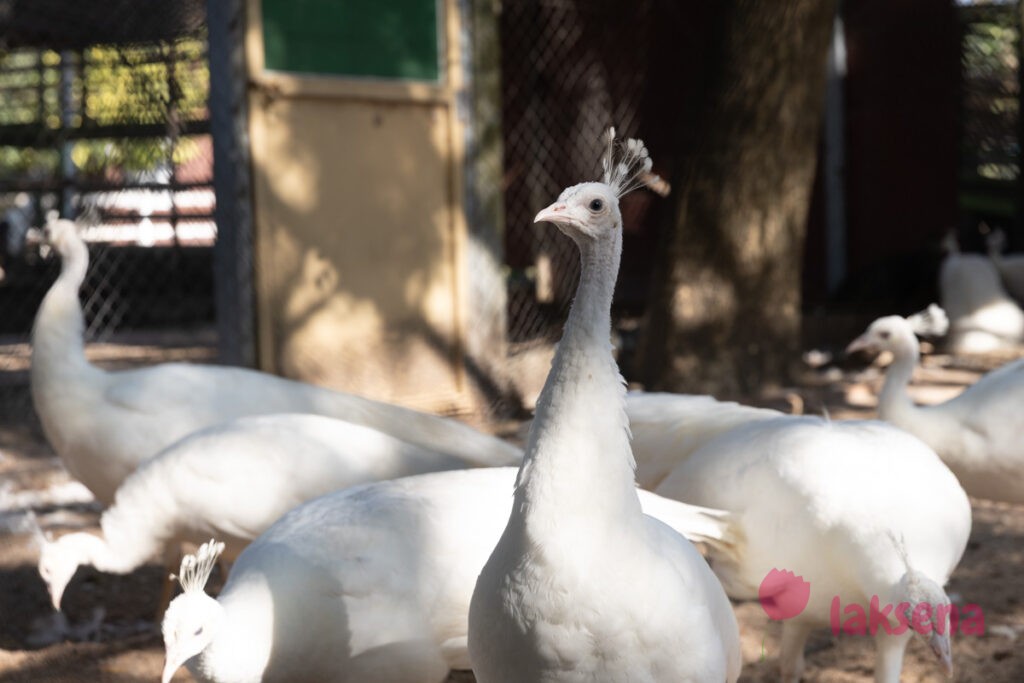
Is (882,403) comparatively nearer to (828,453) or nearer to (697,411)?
(697,411)

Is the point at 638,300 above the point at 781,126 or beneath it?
beneath

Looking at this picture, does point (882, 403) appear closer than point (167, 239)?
Yes

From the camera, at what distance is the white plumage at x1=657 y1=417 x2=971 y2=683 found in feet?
10.3

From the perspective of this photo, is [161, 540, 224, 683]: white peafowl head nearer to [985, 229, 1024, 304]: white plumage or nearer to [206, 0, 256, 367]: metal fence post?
[206, 0, 256, 367]: metal fence post

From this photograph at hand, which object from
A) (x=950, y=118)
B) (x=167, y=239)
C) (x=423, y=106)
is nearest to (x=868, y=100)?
(x=950, y=118)

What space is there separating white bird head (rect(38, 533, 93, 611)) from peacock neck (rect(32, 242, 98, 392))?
1.01m

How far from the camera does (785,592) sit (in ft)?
10.9

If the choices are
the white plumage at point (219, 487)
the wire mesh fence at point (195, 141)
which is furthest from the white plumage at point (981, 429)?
the wire mesh fence at point (195, 141)

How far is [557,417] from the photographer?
7.16ft

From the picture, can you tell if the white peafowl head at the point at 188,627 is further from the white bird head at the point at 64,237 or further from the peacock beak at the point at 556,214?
the white bird head at the point at 64,237

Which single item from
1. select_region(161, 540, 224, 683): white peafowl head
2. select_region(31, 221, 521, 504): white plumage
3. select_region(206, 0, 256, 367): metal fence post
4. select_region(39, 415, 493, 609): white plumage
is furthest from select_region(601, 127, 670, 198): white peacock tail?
select_region(206, 0, 256, 367): metal fence post

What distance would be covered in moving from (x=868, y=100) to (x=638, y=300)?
3.02 metres

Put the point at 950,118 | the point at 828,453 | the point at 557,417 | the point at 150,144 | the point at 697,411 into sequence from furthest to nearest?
the point at 950,118, the point at 150,144, the point at 697,411, the point at 828,453, the point at 557,417

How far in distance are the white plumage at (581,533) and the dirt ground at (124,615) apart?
1640mm
